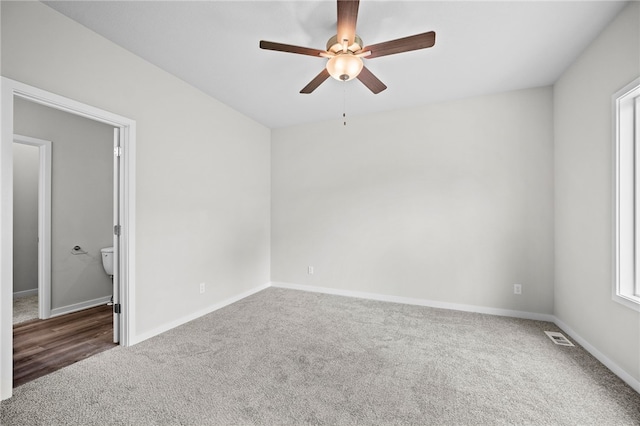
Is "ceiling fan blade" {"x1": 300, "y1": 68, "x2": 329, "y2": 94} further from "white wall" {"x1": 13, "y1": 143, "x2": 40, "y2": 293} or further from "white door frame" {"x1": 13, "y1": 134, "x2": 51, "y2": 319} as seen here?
"white wall" {"x1": 13, "y1": 143, "x2": 40, "y2": 293}

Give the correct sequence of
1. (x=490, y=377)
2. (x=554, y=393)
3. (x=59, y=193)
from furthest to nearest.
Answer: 1. (x=59, y=193)
2. (x=490, y=377)
3. (x=554, y=393)

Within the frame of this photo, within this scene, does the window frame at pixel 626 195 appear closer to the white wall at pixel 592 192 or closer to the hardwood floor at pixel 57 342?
the white wall at pixel 592 192

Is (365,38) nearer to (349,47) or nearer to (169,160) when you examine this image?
(349,47)

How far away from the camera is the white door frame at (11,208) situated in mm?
1724

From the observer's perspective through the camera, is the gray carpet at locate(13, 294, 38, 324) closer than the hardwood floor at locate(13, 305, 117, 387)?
No

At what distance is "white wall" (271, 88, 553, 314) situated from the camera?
10.2 feet

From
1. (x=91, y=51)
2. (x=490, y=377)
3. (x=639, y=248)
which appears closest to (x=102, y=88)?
(x=91, y=51)

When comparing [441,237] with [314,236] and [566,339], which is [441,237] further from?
[314,236]

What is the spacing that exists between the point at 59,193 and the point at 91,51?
6.80 ft

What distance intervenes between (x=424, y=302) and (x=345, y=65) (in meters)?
3.03

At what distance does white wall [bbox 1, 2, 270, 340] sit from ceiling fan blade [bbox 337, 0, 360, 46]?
6.59 feet

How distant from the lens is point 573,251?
262 cm

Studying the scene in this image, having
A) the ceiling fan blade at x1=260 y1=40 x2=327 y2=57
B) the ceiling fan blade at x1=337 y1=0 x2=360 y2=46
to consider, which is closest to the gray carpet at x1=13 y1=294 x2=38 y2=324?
the ceiling fan blade at x1=260 y1=40 x2=327 y2=57

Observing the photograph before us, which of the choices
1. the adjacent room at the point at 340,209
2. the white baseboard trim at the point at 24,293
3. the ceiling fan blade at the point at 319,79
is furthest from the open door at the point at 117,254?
the white baseboard trim at the point at 24,293
